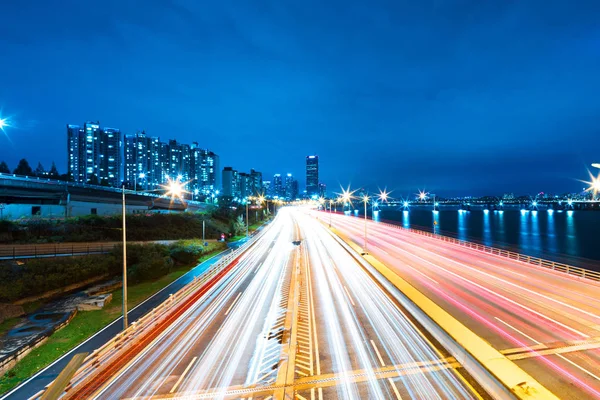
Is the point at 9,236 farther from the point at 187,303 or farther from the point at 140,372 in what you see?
the point at 140,372

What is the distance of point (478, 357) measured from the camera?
11.2 m

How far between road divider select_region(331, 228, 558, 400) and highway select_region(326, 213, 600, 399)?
158 cm

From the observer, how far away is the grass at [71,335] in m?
14.6

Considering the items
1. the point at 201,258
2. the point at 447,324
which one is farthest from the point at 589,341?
the point at 201,258

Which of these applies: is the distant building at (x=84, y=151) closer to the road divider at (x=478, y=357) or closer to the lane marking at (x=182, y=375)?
the lane marking at (x=182, y=375)

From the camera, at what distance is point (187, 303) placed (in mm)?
20516

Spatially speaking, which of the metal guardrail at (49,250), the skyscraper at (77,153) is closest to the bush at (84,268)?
the metal guardrail at (49,250)

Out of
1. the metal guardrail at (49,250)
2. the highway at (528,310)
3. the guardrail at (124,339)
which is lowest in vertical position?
the highway at (528,310)

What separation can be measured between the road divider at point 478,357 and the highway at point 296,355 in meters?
0.45

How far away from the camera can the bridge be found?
1067 cm

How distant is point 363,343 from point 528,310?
11.7m

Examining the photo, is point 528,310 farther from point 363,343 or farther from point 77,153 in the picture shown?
point 77,153

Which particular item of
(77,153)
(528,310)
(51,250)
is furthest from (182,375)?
(77,153)

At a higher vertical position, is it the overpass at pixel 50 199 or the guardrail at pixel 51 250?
the overpass at pixel 50 199
